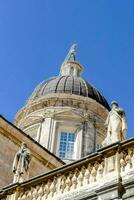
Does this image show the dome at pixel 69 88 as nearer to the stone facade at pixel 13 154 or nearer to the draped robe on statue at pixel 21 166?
the stone facade at pixel 13 154

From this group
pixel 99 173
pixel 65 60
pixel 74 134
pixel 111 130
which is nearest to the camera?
pixel 99 173

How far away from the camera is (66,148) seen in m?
26.8

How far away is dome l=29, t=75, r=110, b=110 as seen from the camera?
28938mm

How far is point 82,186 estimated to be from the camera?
12.0 metres

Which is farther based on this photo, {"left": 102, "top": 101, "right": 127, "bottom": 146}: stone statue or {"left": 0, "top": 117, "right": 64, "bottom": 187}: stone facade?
{"left": 0, "top": 117, "right": 64, "bottom": 187}: stone facade

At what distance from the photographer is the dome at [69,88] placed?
28.9 meters

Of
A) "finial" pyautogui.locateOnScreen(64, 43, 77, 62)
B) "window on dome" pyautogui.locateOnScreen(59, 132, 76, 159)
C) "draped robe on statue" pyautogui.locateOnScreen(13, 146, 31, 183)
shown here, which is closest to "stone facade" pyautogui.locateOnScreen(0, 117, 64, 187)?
"draped robe on statue" pyautogui.locateOnScreen(13, 146, 31, 183)

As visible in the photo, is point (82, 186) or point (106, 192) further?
point (82, 186)

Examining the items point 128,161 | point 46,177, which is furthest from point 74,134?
point 128,161

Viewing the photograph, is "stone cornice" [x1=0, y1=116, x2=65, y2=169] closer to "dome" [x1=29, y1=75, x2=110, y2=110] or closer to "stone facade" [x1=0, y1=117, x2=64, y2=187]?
"stone facade" [x1=0, y1=117, x2=64, y2=187]

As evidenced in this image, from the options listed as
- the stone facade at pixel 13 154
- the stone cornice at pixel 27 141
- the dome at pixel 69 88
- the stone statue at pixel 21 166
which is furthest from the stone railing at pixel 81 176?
the dome at pixel 69 88

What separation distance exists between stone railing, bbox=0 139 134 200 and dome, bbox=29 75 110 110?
1531 cm

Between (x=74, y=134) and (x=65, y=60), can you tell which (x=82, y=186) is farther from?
(x=65, y=60)

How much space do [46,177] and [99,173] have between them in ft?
6.44
